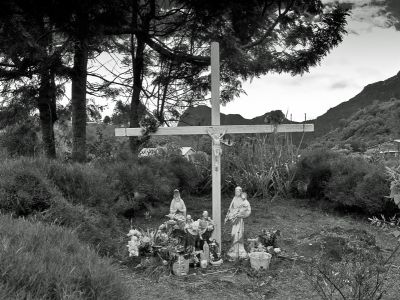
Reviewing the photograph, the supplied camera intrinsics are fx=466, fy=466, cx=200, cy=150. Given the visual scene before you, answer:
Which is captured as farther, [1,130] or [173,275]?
[1,130]

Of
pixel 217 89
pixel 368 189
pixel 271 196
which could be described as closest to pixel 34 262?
pixel 217 89

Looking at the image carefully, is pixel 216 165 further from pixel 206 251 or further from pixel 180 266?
pixel 180 266

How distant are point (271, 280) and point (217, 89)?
2.18 m

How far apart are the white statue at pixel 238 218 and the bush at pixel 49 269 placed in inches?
82.2

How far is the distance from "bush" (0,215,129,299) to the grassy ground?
109 cm

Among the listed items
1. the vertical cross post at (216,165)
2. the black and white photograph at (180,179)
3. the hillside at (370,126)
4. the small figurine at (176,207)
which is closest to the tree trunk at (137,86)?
the black and white photograph at (180,179)

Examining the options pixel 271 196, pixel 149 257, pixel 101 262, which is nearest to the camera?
pixel 101 262

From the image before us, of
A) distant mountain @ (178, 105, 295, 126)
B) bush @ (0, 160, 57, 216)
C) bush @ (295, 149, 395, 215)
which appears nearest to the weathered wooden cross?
bush @ (295, 149, 395, 215)

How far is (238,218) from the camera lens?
4.42m

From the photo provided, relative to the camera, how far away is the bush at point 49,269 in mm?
1896

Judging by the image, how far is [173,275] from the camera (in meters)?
3.95

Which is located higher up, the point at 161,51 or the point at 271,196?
the point at 161,51

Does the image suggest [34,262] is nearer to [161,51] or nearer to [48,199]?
[48,199]

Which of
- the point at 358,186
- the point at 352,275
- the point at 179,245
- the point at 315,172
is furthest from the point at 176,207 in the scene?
the point at 315,172
